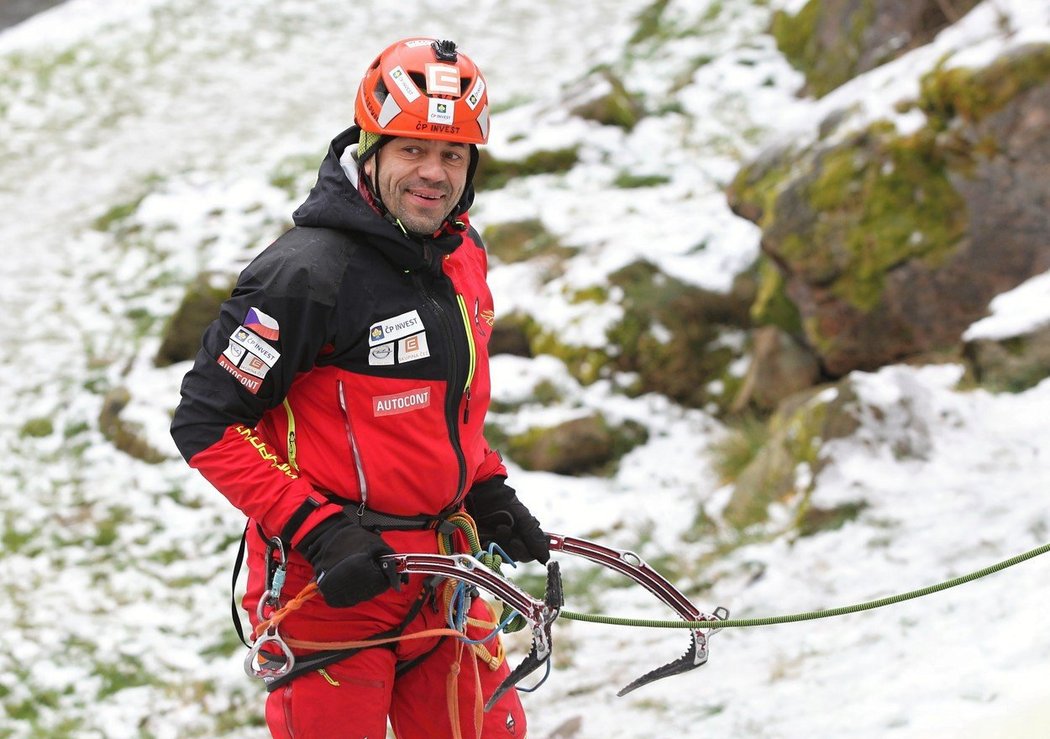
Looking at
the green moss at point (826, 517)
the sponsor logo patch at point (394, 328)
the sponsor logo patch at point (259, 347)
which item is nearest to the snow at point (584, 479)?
the green moss at point (826, 517)

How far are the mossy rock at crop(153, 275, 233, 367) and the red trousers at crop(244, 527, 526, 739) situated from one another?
19.9 feet

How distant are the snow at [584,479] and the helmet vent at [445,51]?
2456mm

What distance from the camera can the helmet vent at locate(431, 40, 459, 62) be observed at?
2955 millimetres

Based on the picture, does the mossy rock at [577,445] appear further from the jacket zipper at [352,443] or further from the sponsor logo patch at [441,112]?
the sponsor logo patch at [441,112]

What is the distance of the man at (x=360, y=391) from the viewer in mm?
2762

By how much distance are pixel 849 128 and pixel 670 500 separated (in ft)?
8.38

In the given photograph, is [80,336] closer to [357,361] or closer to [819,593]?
[819,593]

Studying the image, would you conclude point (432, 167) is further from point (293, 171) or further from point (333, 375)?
point (293, 171)

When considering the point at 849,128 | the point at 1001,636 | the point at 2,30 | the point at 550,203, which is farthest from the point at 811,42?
the point at 2,30

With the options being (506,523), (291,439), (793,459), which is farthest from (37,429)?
(291,439)

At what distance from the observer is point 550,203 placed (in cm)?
998

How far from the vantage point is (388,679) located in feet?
9.89

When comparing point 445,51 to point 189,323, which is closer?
point 445,51

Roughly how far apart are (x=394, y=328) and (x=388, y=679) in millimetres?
942
